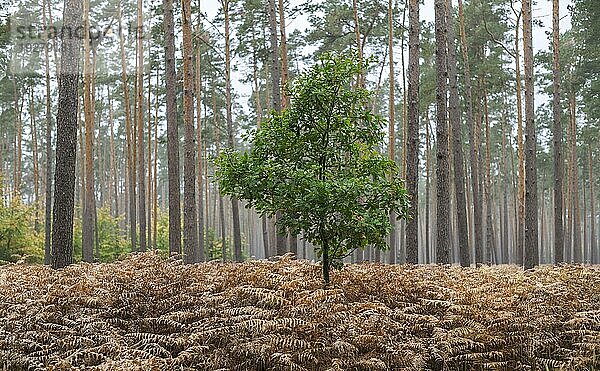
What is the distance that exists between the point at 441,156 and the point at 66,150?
788 cm

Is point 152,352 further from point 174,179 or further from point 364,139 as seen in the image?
point 174,179

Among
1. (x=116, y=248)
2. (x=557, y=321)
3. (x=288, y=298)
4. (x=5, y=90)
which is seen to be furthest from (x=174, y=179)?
(x=5, y=90)

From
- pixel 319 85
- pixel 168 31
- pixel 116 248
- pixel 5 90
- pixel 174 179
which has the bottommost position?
pixel 116 248

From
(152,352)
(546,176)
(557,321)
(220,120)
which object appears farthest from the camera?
(546,176)

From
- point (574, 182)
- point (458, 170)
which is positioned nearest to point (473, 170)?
point (458, 170)

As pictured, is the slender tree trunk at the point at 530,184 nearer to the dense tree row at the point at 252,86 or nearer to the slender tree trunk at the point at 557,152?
the dense tree row at the point at 252,86

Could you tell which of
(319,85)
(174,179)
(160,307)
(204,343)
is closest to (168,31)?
(174,179)

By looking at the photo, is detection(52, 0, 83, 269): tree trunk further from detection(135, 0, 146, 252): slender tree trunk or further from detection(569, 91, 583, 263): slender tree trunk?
detection(569, 91, 583, 263): slender tree trunk

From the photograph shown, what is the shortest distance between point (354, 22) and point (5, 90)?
63.6 ft

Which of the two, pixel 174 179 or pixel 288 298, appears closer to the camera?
pixel 288 298

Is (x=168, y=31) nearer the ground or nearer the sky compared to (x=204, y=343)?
nearer the sky

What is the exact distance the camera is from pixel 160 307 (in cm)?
812

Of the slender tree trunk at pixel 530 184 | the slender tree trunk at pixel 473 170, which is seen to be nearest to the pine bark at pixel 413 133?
the slender tree trunk at pixel 530 184

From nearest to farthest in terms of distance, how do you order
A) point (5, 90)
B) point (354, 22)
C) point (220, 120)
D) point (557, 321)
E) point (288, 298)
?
point (557, 321) < point (288, 298) < point (354, 22) < point (5, 90) < point (220, 120)
